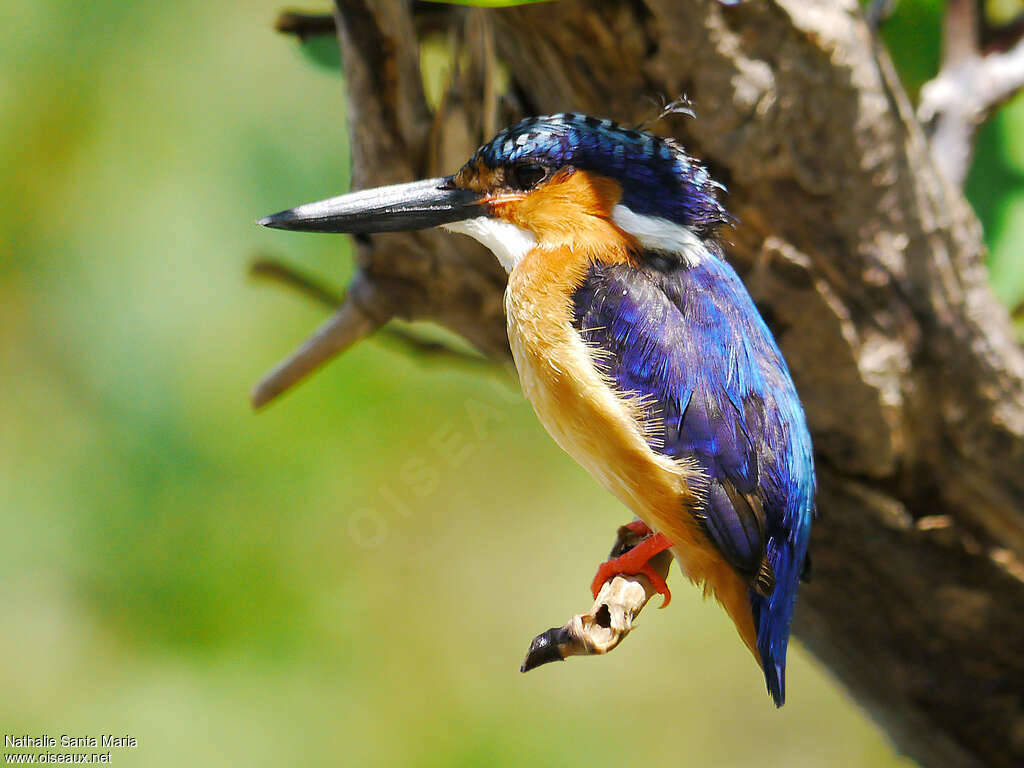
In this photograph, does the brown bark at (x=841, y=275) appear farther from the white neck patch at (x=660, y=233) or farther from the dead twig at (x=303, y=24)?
the white neck patch at (x=660, y=233)

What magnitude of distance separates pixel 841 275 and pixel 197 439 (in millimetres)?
1804

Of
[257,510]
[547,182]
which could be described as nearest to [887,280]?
[547,182]

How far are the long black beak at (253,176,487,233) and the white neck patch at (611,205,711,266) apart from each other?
0.20 metres

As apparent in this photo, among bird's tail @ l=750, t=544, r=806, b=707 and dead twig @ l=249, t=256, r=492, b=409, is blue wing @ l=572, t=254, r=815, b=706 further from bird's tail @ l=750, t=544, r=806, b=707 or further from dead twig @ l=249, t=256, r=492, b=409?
dead twig @ l=249, t=256, r=492, b=409

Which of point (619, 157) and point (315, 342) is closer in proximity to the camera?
point (619, 157)

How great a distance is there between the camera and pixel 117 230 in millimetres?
2773

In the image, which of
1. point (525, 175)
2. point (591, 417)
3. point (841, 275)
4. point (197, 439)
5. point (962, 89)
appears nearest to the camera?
point (591, 417)

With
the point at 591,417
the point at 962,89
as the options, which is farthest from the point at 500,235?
the point at 962,89

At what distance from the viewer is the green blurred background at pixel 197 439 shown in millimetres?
2740

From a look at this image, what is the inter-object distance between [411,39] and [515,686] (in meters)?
2.13

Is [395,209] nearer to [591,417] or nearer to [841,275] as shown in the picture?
[591,417]

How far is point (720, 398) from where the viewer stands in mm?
1280

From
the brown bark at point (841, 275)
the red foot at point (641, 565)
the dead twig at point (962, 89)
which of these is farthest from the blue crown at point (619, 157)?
the dead twig at point (962, 89)

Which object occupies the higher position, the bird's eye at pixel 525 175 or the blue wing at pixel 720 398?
the bird's eye at pixel 525 175
